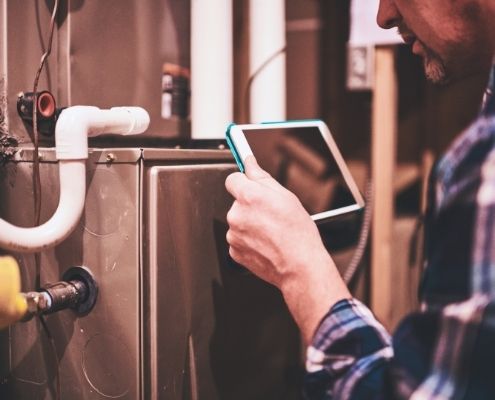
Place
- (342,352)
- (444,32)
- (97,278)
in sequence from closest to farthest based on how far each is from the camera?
(342,352)
(444,32)
(97,278)

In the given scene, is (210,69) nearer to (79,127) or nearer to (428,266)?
(79,127)

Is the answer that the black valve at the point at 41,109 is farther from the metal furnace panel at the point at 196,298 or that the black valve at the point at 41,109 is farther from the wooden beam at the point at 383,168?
the wooden beam at the point at 383,168

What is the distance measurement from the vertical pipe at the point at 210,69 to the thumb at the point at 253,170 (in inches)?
11.3

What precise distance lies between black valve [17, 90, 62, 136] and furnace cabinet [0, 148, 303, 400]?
0.15 ft

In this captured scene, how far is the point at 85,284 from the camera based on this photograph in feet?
2.53

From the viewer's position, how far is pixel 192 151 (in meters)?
0.86

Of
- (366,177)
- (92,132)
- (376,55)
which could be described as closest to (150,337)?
(92,132)

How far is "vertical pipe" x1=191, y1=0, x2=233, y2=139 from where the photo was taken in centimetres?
101

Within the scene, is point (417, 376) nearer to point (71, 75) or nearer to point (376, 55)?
point (71, 75)

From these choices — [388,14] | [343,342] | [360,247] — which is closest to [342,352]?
[343,342]

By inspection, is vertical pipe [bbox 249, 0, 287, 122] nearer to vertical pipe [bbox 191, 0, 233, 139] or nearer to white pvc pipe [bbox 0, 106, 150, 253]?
vertical pipe [bbox 191, 0, 233, 139]

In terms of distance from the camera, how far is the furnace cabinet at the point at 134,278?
0.75m

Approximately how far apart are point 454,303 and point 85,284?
0.53m

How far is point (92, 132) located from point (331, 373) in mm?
462
